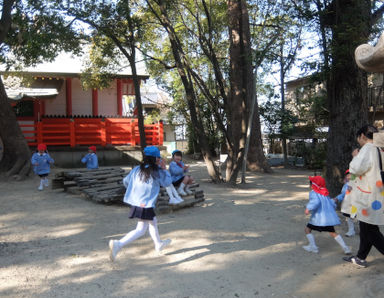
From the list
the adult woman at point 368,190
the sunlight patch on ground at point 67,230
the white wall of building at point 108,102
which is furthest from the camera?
the white wall of building at point 108,102

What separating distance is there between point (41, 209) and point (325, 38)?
7034 millimetres

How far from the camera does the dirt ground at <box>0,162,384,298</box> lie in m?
3.64

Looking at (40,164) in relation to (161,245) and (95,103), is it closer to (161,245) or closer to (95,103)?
(161,245)

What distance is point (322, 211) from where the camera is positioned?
453cm

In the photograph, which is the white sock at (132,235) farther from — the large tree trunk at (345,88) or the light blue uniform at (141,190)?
the large tree trunk at (345,88)

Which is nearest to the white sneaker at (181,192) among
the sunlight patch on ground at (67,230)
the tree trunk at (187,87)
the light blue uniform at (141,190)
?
the sunlight patch on ground at (67,230)

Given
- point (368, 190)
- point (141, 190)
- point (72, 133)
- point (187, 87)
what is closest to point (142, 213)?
point (141, 190)

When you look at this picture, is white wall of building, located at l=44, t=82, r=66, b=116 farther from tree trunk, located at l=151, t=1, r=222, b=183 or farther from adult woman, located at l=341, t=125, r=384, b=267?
adult woman, located at l=341, t=125, r=384, b=267

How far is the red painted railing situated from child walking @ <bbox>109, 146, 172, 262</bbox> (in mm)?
12615

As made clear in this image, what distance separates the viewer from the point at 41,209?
7.37 m

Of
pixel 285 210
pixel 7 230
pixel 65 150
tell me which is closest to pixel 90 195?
pixel 7 230

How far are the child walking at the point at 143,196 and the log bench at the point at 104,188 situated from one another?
2583mm

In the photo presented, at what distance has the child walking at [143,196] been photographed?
428 centimetres

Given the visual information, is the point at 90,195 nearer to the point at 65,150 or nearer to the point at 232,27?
the point at 232,27
